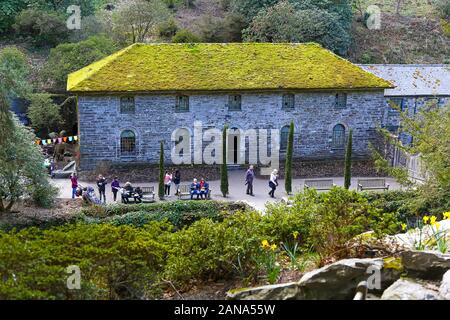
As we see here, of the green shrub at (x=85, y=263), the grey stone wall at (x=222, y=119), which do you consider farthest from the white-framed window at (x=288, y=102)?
the green shrub at (x=85, y=263)

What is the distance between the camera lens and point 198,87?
31734 mm

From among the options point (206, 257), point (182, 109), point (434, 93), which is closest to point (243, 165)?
point (182, 109)

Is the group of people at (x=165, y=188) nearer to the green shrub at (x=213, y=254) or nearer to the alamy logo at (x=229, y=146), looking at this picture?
the alamy logo at (x=229, y=146)

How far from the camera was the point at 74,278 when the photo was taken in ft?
36.6

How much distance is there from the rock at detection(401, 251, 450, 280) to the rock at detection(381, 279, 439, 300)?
1.25 ft

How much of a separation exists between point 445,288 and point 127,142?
2356 centimetres

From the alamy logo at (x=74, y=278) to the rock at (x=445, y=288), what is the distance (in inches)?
233

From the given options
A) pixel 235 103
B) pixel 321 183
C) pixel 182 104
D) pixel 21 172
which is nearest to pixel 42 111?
pixel 182 104

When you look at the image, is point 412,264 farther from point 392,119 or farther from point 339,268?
point 392,119

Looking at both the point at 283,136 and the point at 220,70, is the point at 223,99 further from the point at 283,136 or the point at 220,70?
the point at 283,136

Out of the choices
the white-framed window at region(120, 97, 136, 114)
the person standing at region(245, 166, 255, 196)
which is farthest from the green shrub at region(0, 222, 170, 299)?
the white-framed window at region(120, 97, 136, 114)

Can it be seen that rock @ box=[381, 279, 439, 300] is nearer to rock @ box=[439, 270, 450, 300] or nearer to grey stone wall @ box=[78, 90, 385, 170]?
rock @ box=[439, 270, 450, 300]

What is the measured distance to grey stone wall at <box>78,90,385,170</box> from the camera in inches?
1235
